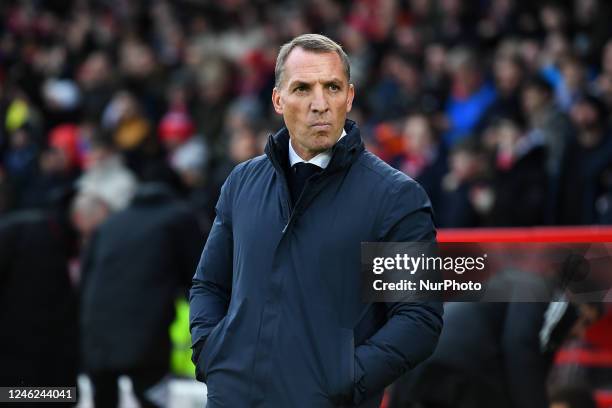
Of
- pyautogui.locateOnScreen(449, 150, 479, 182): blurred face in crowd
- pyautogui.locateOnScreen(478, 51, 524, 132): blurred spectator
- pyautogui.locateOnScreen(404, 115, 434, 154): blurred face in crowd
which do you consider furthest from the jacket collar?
pyautogui.locateOnScreen(478, 51, 524, 132): blurred spectator

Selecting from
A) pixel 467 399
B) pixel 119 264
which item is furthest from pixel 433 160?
pixel 467 399

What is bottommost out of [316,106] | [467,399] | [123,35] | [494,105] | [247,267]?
[467,399]

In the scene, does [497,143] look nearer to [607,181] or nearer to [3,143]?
[607,181]

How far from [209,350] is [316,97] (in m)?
0.84

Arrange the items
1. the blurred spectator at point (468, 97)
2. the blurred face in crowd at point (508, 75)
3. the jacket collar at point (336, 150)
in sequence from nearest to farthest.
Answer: the jacket collar at point (336, 150)
the blurred face in crowd at point (508, 75)
the blurred spectator at point (468, 97)

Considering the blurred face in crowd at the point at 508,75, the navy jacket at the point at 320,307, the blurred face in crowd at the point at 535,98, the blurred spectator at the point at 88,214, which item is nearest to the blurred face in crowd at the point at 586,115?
the blurred face in crowd at the point at 535,98

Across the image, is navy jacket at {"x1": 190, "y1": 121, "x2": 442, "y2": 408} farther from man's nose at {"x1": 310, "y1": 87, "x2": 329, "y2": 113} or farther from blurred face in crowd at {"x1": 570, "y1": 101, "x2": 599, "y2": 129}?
blurred face in crowd at {"x1": 570, "y1": 101, "x2": 599, "y2": 129}

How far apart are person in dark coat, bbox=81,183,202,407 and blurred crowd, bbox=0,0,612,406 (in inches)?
0.5

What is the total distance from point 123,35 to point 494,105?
7.88 m

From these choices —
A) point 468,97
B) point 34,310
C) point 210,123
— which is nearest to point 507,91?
point 468,97

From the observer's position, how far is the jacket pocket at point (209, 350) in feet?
12.5

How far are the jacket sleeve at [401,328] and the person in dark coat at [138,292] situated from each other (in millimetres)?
4128

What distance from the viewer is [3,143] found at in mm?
15602

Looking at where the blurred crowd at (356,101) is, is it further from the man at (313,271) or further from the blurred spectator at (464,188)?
the man at (313,271)
